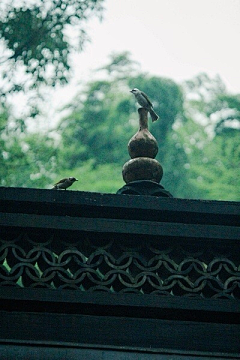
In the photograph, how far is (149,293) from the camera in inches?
150

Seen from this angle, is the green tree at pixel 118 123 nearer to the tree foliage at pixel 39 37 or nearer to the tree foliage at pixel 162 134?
the tree foliage at pixel 162 134

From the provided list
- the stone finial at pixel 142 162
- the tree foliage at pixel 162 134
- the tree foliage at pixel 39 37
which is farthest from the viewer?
the tree foliage at pixel 162 134

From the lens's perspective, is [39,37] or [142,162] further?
[39,37]

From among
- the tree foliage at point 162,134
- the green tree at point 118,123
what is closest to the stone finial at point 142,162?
the tree foliage at point 162,134

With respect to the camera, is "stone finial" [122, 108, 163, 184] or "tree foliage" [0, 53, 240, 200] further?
"tree foliage" [0, 53, 240, 200]

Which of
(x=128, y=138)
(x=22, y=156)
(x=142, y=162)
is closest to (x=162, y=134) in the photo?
(x=128, y=138)

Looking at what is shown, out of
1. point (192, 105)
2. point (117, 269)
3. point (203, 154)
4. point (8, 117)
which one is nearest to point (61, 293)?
point (117, 269)

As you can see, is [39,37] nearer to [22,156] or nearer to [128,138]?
[22,156]

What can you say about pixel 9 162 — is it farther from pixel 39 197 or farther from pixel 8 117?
pixel 39 197

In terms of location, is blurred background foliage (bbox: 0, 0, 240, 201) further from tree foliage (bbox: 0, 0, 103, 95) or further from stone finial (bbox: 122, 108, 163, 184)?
stone finial (bbox: 122, 108, 163, 184)

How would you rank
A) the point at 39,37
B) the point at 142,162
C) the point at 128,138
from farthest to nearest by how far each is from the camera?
the point at 128,138 → the point at 39,37 → the point at 142,162

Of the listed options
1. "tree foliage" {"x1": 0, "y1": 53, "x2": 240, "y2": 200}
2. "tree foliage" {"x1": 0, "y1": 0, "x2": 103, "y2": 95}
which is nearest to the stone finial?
"tree foliage" {"x1": 0, "y1": 0, "x2": 103, "y2": 95}

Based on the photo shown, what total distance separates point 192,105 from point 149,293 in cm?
2622

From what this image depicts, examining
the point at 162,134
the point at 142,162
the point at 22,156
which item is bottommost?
the point at 142,162
